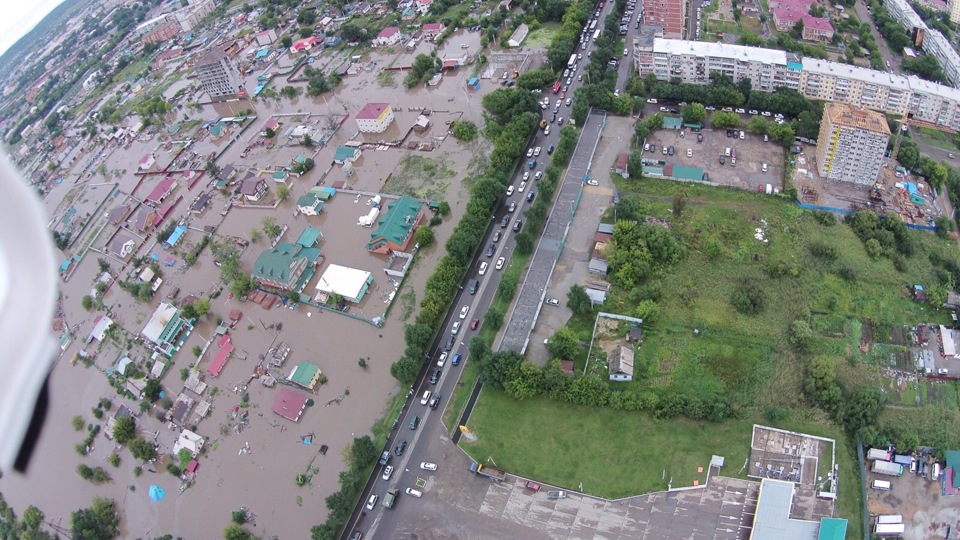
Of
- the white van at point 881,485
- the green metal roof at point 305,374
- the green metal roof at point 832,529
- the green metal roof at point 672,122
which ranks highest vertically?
the green metal roof at point 672,122

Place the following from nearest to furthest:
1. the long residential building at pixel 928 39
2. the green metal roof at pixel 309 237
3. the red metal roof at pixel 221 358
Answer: the red metal roof at pixel 221 358, the green metal roof at pixel 309 237, the long residential building at pixel 928 39

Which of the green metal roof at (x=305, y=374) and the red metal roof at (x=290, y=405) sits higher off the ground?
the green metal roof at (x=305, y=374)

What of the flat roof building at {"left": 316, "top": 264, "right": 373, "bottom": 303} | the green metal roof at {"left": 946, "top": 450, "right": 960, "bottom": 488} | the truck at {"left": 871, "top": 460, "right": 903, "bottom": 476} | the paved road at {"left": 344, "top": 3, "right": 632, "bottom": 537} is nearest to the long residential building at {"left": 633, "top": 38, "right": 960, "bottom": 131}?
the paved road at {"left": 344, "top": 3, "right": 632, "bottom": 537}

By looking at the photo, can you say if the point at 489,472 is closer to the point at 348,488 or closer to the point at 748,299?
the point at 348,488

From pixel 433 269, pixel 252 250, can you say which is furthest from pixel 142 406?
pixel 433 269

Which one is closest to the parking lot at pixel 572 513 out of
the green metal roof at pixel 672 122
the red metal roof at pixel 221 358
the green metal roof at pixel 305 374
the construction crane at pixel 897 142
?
the green metal roof at pixel 305 374

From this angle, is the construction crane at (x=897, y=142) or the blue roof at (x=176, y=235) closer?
the construction crane at (x=897, y=142)

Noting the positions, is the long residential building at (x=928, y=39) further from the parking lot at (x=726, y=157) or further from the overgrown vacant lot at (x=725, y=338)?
the overgrown vacant lot at (x=725, y=338)
